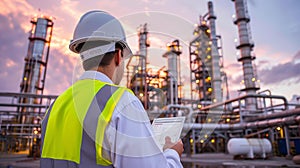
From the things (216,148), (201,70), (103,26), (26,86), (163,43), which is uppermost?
(201,70)

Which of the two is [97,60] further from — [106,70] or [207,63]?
[207,63]

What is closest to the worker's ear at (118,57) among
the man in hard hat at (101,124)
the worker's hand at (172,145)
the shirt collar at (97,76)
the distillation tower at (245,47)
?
the man in hard hat at (101,124)

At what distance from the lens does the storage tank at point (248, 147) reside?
9016 millimetres

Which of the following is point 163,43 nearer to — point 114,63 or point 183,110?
point 114,63

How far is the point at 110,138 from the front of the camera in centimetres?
78

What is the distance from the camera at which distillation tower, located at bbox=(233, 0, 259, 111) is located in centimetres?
1838

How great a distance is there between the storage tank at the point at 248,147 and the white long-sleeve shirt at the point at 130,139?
366 inches

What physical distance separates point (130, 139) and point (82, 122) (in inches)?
8.4

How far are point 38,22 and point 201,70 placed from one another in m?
17.0

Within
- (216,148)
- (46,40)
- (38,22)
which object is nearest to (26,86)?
(46,40)

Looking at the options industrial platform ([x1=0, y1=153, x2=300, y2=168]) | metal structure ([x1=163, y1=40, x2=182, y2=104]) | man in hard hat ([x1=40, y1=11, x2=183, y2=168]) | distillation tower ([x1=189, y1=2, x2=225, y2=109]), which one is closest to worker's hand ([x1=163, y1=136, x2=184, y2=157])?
man in hard hat ([x1=40, y1=11, x2=183, y2=168])

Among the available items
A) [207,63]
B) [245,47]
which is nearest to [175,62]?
[207,63]

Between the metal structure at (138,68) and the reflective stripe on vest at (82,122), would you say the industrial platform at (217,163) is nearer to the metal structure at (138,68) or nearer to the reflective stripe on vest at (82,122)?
the metal structure at (138,68)

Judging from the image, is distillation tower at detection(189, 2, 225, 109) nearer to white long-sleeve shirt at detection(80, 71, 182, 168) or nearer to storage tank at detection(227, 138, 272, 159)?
storage tank at detection(227, 138, 272, 159)
